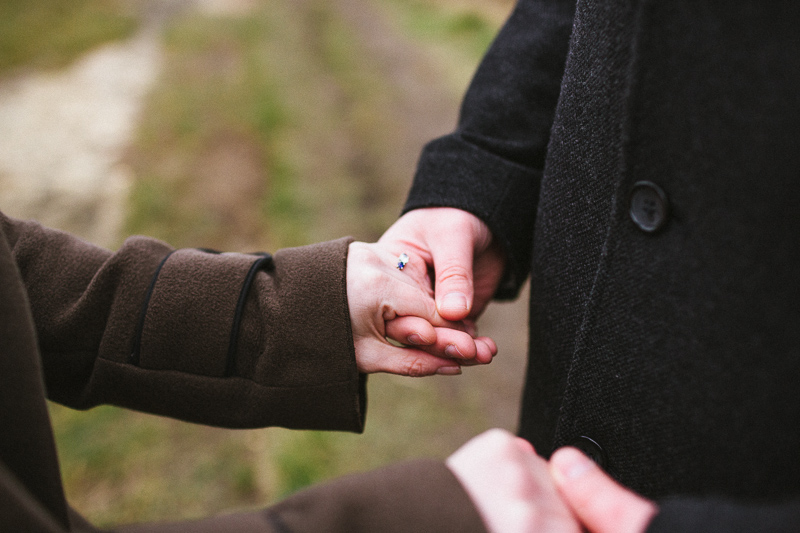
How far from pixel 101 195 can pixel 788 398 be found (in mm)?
6110

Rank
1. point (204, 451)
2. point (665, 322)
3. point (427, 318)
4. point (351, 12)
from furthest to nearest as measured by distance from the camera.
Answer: point (351, 12) → point (204, 451) → point (427, 318) → point (665, 322)

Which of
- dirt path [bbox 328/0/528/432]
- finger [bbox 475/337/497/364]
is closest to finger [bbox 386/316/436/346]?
finger [bbox 475/337/497/364]

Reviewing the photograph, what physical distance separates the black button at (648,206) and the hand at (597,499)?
385mm

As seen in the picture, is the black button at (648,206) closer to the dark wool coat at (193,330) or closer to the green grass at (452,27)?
the dark wool coat at (193,330)

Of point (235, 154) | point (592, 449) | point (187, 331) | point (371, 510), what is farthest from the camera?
point (235, 154)

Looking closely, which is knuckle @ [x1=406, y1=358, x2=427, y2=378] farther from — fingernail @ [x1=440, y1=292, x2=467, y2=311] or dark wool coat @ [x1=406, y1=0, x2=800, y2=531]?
dark wool coat @ [x1=406, y1=0, x2=800, y2=531]

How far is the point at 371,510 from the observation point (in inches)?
27.2

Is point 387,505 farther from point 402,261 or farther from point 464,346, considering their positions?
point 402,261

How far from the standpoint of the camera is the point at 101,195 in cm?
550

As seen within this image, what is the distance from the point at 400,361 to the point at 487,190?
49 centimetres

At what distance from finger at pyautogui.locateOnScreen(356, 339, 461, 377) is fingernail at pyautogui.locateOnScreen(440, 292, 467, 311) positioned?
14 centimetres

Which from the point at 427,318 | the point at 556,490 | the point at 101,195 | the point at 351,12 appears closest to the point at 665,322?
the point at 556,490

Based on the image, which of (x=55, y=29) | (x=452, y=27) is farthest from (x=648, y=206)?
(x=55, y=29)

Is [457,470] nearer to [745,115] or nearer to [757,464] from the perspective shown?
[757,464]
